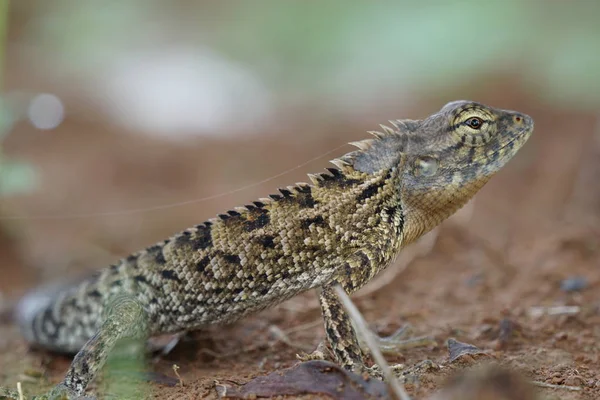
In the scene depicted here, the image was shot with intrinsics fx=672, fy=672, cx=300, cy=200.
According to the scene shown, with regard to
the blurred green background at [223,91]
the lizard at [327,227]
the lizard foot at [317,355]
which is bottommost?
the lizard foot at [317,355]

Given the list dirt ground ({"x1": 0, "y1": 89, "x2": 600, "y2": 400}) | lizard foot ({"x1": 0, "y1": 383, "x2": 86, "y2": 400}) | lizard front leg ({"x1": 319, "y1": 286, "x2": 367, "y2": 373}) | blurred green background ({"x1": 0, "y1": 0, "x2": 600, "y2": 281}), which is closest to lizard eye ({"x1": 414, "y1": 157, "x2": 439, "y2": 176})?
lizard front leg ({"x1": 319, "y1": 286, "x2": 367, "y2": 373})

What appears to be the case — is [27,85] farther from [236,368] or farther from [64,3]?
[236,368]

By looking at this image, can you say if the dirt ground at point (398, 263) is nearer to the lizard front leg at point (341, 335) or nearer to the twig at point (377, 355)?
the lizard front leg at point (341, 335)

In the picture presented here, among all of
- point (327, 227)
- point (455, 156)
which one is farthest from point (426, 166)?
point (327, 227)

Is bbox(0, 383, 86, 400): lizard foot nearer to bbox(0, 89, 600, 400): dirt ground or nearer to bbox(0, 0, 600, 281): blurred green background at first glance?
bbox(0, 89, 600, 400): dirt ground

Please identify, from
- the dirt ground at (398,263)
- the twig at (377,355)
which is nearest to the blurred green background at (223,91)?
the dirt ground at (398,263)

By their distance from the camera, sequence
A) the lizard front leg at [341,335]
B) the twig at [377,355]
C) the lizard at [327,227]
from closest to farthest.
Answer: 1. the twig at [377,355]
2. the lizard front leg at [341,335]
3. the lizard at [327,227]
